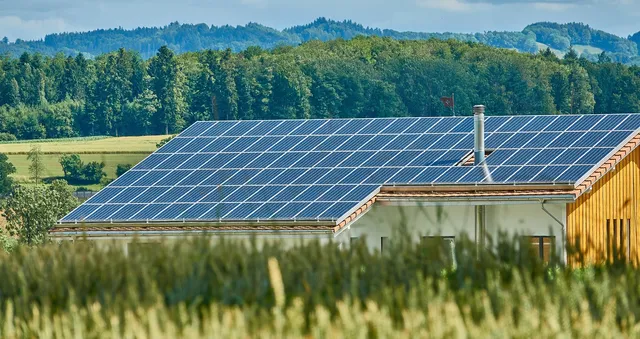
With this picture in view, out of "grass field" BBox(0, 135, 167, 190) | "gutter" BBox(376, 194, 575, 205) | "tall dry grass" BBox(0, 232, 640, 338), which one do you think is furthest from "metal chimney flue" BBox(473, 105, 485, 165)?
"grass field" BBox(0, 135, 167, 190)

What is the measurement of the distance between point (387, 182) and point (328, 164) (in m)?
2.91

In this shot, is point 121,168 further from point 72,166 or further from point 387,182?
point 387,182

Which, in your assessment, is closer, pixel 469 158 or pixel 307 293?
pixel 307 293

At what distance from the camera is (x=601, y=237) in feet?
123

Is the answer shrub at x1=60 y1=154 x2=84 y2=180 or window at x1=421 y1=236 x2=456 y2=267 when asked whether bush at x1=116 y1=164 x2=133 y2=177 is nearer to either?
shrub at x1=60 y1=154 x2=84 y2=180

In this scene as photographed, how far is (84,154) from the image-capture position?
598 feet

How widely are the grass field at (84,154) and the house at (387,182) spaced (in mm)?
126277

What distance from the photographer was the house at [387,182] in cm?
3609

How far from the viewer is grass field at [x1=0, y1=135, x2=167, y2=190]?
173250 mm

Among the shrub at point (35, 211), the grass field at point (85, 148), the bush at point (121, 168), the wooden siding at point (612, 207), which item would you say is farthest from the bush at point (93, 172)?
the wooden siding at point (612, 207)

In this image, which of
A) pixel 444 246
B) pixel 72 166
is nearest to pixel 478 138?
pixel 444 246

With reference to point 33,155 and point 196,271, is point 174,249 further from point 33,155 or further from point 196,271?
point 33,155

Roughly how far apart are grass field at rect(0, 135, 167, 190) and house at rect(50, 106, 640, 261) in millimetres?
126277

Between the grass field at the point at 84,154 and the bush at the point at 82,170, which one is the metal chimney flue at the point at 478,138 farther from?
the bush at the point at 82,170
